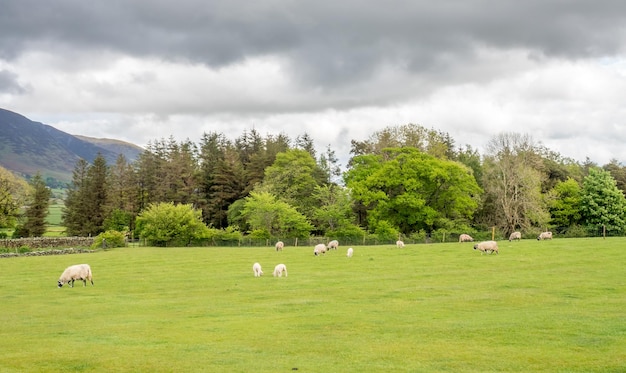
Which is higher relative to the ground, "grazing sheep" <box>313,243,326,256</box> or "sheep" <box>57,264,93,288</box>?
"grazing sheep" <box>313,243,326,256</box>

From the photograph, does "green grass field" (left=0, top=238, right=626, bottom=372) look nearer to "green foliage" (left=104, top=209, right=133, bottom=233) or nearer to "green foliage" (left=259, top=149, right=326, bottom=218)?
"green foliage" (left=259, top=149, right=326, bottom=218)

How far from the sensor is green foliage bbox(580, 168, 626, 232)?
80.2 metres

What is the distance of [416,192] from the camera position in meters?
81.0

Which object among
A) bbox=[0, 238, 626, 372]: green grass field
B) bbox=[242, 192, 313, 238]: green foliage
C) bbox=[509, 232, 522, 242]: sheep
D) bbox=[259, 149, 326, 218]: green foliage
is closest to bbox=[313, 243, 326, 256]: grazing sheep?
bbox=[0, 238, 626, 372]: green grass field

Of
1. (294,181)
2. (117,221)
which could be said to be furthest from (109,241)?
(294,181)

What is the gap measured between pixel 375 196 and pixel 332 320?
6127 centimetres

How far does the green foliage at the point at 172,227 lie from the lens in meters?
79.2

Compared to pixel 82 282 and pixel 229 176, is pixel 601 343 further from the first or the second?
pixel 229 176

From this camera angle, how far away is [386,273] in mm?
35250

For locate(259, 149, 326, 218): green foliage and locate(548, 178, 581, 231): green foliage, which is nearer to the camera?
locate(548, 178, 581, 231): green foliage

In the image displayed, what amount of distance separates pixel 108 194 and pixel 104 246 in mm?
34109

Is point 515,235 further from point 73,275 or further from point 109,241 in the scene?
point 109,241

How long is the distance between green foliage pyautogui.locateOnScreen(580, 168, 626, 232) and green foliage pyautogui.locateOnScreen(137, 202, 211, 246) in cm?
5966

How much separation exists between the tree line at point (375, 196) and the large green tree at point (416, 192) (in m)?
0.16
